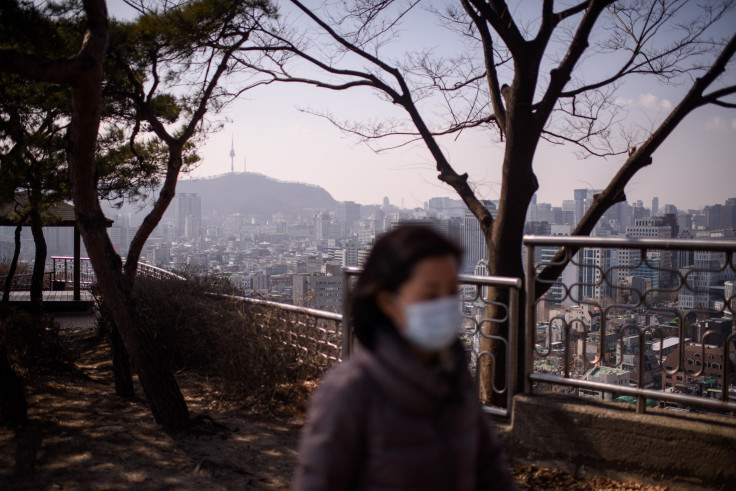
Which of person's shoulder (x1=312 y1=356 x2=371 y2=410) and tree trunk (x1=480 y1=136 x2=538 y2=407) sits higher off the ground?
tree trunk (x1=480 y1=136 x2=538 y2=407)

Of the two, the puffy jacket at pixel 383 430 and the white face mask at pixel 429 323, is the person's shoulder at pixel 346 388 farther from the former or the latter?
the white face mask at pixel 429 323

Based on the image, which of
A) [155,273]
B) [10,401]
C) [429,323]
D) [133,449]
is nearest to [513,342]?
[429,323]

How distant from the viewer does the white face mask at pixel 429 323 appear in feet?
4.40

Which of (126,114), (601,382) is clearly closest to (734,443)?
(601,382)

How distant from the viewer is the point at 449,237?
144 centimetres

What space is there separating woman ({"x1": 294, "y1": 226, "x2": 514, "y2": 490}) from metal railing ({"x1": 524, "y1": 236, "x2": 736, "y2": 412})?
103 inches

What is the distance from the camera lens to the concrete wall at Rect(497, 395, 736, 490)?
11.1 ft

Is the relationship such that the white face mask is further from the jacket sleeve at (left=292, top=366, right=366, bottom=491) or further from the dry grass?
the dry grass

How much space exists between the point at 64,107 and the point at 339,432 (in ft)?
30.0

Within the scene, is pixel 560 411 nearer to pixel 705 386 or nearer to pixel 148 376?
pixel 705 386

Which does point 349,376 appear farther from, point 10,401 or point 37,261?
point 37,261

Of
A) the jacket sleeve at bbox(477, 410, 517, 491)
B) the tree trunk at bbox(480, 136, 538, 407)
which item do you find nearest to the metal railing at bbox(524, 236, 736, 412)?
the jacket sleeve at bbox(477, 410, 517, 491)

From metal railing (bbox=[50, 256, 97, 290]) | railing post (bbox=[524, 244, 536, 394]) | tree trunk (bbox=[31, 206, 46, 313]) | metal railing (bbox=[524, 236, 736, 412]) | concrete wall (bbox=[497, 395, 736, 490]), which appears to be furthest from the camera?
metal railing (bbox=[50, 256, 97, 290])

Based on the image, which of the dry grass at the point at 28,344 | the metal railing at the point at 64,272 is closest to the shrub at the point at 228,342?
the dry grass at the point at 28,344
